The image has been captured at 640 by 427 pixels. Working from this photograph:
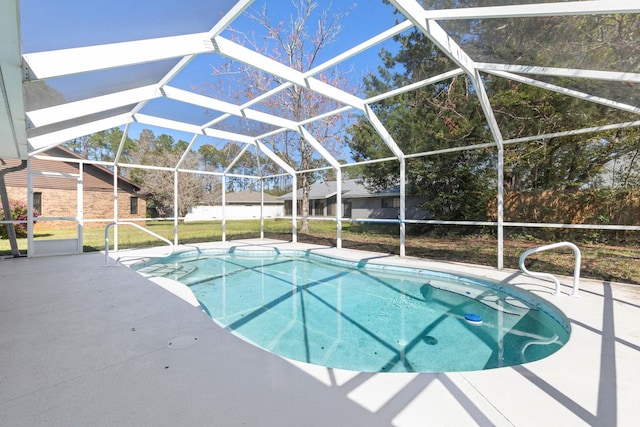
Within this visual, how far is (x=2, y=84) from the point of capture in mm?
2412

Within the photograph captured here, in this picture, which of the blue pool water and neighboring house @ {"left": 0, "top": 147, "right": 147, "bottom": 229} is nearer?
the blue pool water

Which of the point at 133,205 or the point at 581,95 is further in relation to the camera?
the point at 133,205

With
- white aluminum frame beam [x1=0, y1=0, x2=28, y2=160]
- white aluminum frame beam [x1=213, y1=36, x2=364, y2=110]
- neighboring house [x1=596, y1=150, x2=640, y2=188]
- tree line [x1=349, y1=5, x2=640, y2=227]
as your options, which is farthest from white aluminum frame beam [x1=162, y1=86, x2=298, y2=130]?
neighboring house [x1=596, y1=150, x2=640, y2=188]

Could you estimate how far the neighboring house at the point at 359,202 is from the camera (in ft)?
58.8

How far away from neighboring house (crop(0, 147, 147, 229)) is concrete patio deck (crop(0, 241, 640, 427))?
399 inches

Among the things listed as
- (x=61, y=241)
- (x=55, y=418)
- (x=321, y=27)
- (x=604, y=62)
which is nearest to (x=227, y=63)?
(x=321, y=27)

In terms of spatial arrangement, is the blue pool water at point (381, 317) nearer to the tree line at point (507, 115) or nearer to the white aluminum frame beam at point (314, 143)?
the tree line at point (507, 115)

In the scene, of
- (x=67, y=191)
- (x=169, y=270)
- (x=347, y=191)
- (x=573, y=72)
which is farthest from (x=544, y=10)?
(x=347, y=191)

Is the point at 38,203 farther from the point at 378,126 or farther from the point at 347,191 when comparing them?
the point at 347,191

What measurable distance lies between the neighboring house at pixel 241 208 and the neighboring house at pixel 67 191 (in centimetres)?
527

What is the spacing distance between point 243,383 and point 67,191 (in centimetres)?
1684

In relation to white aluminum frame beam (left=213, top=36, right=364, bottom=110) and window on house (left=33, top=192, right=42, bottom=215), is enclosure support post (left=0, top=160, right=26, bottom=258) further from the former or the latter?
window on house (left=33, top=192, right=42, bottom=215)

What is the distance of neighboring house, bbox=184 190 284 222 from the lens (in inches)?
918

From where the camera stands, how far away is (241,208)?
2692cm
